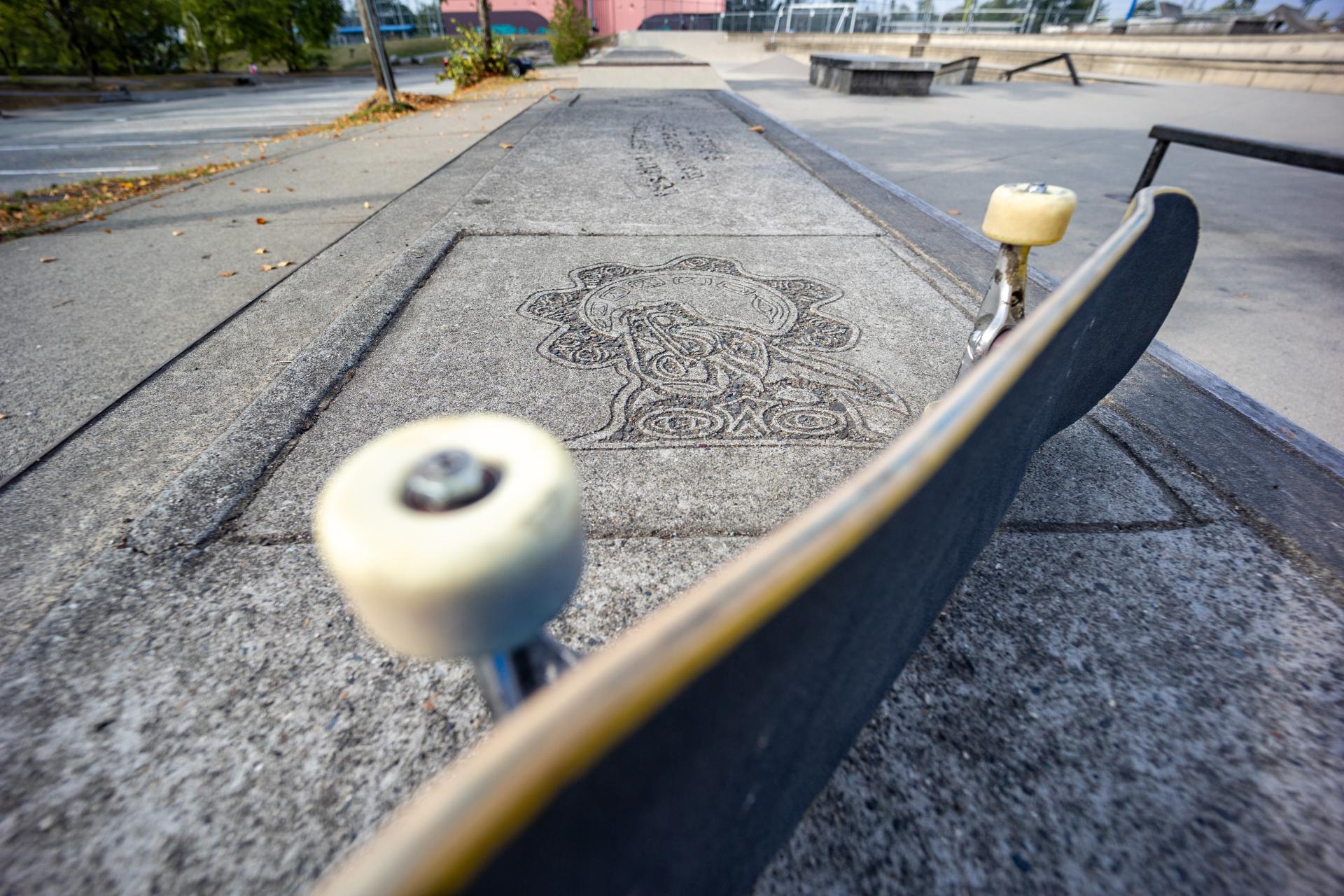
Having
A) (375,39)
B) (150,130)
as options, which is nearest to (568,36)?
(375,39)

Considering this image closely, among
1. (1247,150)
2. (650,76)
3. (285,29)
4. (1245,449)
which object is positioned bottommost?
(1245,449)

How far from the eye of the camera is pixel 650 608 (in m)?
1.48

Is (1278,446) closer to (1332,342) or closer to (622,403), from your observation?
(1332,342)

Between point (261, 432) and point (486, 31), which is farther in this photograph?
point (486, 31)

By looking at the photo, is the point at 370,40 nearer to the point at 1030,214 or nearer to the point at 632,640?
the point at 1030,214

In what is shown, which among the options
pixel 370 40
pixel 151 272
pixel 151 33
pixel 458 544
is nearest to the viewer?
pixel 458 544

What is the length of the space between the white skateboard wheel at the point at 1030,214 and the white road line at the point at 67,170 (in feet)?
33.5

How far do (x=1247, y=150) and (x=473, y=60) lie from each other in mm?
15388

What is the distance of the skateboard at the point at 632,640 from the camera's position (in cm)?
34

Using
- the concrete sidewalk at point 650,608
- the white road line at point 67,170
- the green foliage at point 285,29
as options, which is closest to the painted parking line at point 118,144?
the white road line at point 67,170

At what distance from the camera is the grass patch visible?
4.47 metres

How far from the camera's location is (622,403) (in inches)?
89.6

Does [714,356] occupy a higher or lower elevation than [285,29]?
lower

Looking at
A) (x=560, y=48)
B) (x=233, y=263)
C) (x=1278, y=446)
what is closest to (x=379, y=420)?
(x=233, y=263)
